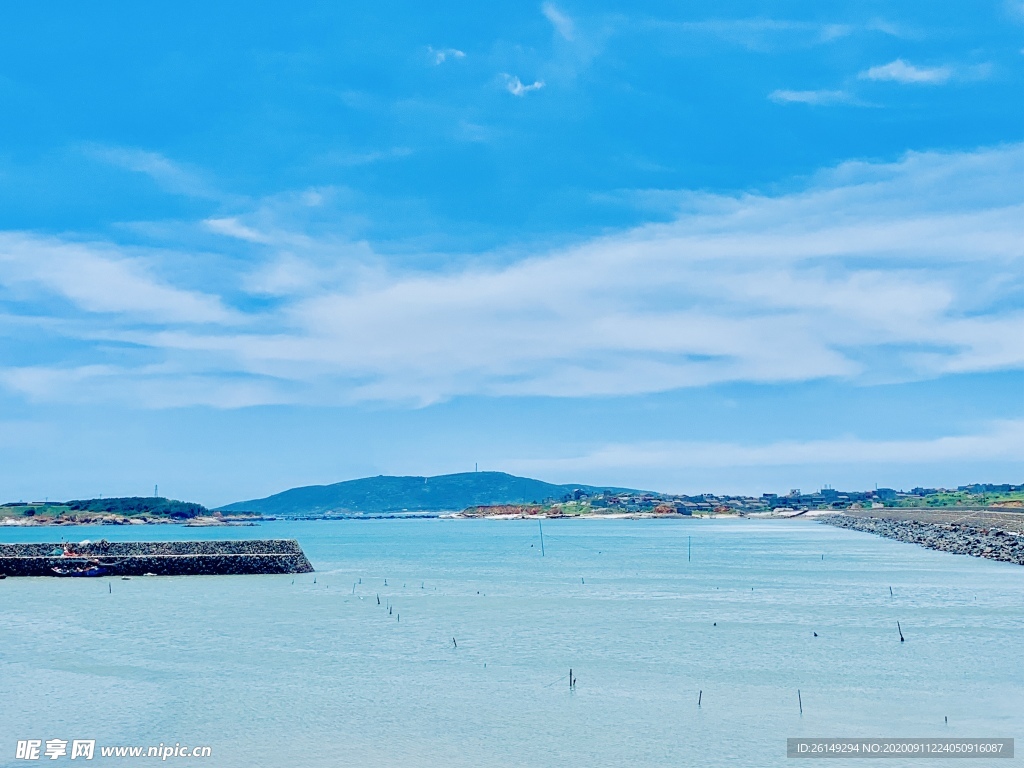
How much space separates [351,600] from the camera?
146 feet

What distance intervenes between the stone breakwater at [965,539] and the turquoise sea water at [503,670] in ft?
66.6

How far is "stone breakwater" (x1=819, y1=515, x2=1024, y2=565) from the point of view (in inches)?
2689

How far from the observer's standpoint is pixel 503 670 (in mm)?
25719

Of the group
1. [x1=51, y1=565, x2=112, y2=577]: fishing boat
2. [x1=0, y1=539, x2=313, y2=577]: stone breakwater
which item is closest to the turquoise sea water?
[x1=51, y1=565, x2=112, y2=577]: fishing boat

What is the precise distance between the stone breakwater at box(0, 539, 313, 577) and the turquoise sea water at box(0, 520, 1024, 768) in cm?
610

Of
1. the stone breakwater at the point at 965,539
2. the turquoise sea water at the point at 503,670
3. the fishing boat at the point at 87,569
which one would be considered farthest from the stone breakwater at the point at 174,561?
the stone breakwater at the point at 965,539

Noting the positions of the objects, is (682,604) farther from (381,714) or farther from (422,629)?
(381,714)

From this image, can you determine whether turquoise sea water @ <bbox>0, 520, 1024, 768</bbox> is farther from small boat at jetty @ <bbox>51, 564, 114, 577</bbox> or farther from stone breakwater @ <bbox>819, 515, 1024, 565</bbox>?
stone breakwater @ <bbox>819, 515, 1024, 565</bbox>

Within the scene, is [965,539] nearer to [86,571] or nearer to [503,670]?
[503,670]

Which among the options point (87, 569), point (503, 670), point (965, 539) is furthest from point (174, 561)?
point (965, 539)

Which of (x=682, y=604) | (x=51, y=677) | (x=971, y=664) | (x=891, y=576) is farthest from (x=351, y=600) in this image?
(x=891, y=576)

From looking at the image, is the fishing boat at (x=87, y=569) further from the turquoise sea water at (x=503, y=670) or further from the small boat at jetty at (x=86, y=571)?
the turquoise sea water at (x=503, y=670)

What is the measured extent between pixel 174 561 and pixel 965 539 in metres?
65.9

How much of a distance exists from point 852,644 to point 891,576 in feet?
94.3
